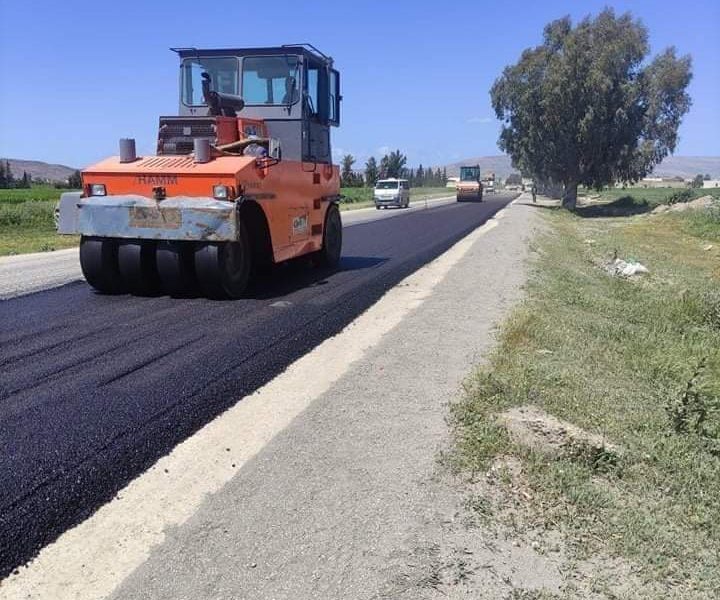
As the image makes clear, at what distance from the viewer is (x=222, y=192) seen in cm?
766

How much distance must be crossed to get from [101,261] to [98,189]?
86cm

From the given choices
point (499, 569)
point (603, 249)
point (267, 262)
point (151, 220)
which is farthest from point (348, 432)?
point (603, 249)

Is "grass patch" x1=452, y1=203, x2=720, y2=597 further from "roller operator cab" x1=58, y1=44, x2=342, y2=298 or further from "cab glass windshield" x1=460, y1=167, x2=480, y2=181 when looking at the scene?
"cab glass windshield" x1=460, y1=167, x2=480, y2=181

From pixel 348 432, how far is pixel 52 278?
724 cm

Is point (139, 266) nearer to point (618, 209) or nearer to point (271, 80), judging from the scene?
point (271, 80)

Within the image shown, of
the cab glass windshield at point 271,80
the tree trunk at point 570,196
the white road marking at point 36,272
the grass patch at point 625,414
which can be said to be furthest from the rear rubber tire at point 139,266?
the tree trunk at point 570,196

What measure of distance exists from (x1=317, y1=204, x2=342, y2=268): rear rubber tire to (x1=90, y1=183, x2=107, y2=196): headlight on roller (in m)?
3.96

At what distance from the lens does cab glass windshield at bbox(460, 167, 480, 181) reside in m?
55.6

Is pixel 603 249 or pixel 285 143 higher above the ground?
pixel 285 143

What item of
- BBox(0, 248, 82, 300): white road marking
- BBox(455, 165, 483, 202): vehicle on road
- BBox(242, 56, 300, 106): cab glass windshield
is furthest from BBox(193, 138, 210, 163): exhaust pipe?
BBox(455, 165, 483, 202): vehicle on road

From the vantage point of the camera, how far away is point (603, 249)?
63.4ft

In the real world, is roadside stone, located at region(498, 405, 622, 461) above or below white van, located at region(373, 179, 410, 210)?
below

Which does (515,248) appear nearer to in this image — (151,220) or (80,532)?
(151,220)

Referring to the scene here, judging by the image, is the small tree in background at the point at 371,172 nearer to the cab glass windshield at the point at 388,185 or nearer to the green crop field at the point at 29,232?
the cab glass windshield at the point at 388,185
